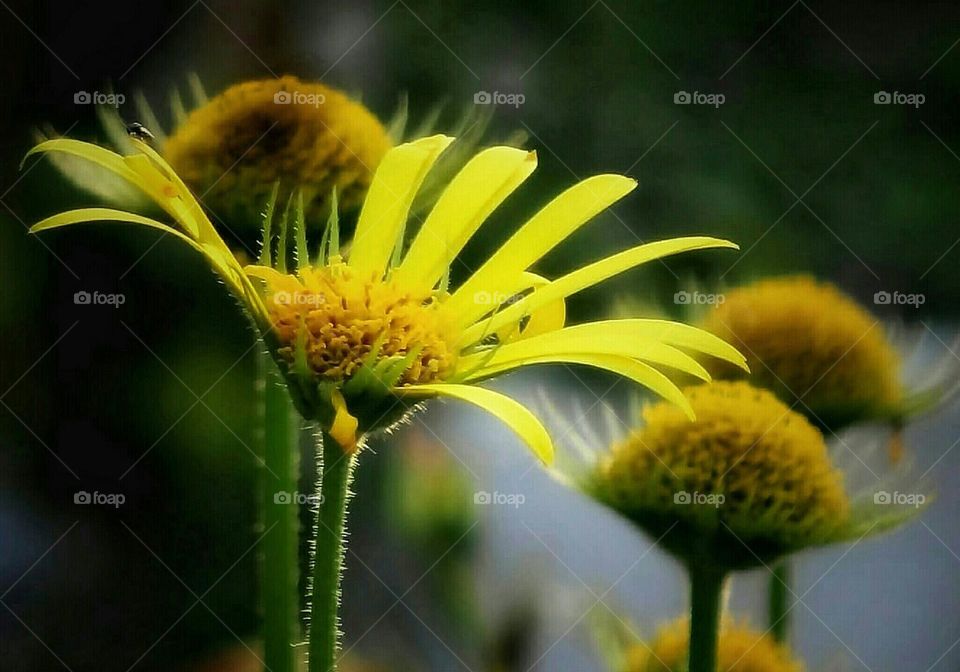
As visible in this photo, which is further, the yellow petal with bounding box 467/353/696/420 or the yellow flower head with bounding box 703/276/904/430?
the yellow flower head with bounding box 703/276/904/430

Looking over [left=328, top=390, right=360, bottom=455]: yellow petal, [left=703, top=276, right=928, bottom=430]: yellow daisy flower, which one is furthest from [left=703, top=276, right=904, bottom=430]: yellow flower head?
[left=328, top=390, right=360, bottom=455]: yellow petal

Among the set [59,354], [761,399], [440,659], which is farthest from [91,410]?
[761,399]

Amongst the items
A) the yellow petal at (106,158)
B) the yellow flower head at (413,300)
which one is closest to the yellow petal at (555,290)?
the yellow flower head at (413,300)

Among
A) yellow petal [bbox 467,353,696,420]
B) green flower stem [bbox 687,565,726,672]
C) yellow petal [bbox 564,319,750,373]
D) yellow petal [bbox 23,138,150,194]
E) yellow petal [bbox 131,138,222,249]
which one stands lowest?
green flower stem [bbox 687,565,726,672]

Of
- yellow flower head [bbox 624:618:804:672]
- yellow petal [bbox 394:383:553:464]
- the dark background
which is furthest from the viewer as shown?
the dark background

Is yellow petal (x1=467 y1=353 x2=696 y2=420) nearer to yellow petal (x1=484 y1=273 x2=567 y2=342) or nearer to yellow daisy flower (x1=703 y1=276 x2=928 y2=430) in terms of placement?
yellow petal (x1=484 y1=273 x2=567 y2=342)

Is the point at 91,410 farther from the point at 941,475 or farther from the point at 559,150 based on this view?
the point at 941,475

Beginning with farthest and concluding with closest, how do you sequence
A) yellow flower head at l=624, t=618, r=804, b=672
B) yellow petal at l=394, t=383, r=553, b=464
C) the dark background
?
1. the dark background
2. yellow flower head at l=624, t=618, r=804, b=672
3. yellow petal at l=394, t=383, r=553, b=464

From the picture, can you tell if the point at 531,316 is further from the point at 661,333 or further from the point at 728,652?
the point at 728,652
